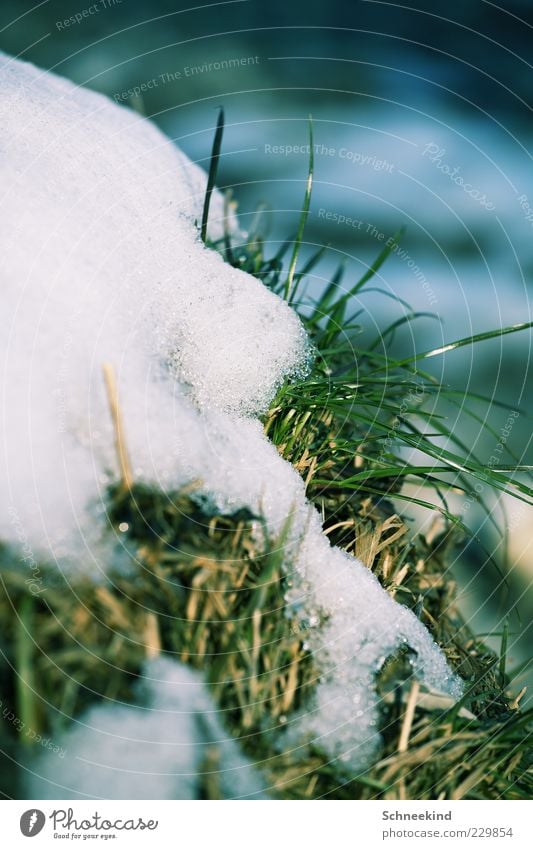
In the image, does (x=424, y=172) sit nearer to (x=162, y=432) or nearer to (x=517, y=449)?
(x=517, y=449)

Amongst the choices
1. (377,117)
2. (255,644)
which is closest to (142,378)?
(255,644)

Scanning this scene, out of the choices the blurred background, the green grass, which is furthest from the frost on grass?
the blurred background

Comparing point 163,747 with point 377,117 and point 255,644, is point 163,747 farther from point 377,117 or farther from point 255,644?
point 377,117

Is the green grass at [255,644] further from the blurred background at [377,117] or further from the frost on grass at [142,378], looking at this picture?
the blurred background at [377,117]

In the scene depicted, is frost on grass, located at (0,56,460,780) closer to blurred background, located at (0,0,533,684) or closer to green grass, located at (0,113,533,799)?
green grass, located at (0,113,533,799)

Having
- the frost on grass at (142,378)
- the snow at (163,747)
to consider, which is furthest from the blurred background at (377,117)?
the snow at (163,747)
